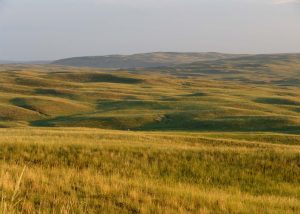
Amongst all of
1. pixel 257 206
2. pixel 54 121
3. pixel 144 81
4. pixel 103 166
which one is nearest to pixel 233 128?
pixel 54 121

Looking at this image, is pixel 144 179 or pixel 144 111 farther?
pixel 144 111

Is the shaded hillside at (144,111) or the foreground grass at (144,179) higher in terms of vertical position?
the foreground grass at (144,179)

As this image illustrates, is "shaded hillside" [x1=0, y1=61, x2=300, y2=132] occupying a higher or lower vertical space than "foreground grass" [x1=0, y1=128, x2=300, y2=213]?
lower

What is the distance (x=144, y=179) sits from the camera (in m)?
16.0

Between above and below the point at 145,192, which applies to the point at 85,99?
below

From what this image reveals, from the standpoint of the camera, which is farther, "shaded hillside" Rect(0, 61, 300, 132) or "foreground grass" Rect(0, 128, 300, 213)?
"shaded hillside" Rect(0, 61, 300, 132)

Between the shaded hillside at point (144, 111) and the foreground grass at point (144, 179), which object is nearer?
the foreground grass at point (144, 179)

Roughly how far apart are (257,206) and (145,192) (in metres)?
2.85

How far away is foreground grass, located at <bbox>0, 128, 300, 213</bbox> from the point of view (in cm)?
1123

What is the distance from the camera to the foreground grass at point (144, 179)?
442 inches

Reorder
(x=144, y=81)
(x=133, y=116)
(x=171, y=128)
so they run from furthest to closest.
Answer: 1. (x=144, y=81)
2. (x=133, y=116)
3. (x=171, y=128)

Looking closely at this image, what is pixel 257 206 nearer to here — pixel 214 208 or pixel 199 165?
pixel 214 208

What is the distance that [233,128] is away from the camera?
6366 cm

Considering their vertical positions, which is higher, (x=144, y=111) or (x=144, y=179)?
(x=144, y=179)
